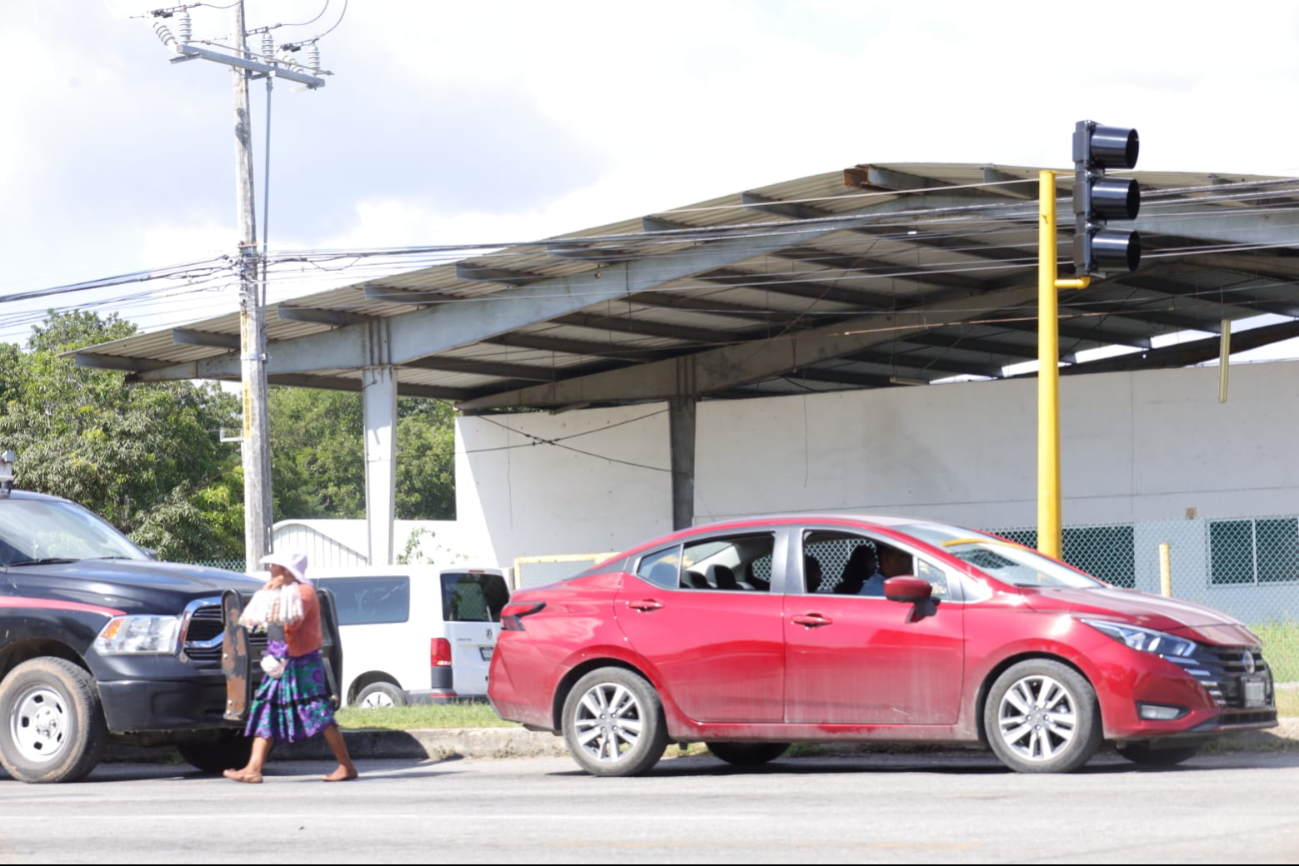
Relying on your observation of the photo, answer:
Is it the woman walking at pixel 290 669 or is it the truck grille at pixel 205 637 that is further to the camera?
the truck grille at pixel 205 637

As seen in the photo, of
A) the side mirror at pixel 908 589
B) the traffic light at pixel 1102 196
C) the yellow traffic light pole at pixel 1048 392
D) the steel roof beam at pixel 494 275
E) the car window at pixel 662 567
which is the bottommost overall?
the side mirror at pixel 908 589

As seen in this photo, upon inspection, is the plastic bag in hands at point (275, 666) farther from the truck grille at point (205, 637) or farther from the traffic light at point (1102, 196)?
the traffic light at point (1102, 196)

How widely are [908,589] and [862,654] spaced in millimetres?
499

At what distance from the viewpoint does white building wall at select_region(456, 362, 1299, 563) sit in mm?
34531

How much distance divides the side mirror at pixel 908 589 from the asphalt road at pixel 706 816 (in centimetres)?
108

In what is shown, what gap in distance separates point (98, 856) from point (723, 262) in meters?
21.7

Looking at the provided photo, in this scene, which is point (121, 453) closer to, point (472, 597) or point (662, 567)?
point (472, 597)

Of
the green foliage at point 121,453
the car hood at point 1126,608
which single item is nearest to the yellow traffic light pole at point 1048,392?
the car hood at point 1126,608

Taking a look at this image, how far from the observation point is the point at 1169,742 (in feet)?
30.7

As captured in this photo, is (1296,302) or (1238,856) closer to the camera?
(1238,856)

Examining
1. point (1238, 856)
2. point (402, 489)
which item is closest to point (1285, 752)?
point (1238, 856)

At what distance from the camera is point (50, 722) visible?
35.9ft

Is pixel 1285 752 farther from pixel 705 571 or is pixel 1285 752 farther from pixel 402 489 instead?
pixel 402 489

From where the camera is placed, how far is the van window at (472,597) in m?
16.8
